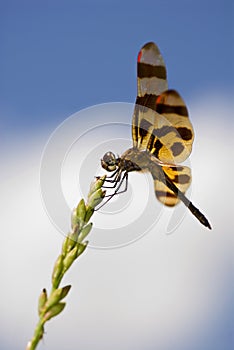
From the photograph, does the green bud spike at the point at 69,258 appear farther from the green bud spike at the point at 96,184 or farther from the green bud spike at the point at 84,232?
the green bud spike at the point at 96,184

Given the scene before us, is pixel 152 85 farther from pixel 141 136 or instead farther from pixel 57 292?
pixel 57 292

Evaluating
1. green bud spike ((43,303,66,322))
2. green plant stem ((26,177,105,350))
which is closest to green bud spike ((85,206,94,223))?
green plant stem ((26,177,105,350))

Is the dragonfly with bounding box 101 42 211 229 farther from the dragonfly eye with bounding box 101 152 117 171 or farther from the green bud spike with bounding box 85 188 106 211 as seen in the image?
the green bud spike with bounding box 85 188 106 211

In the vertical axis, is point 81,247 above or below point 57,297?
above

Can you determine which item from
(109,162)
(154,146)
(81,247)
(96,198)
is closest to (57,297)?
(81,247)

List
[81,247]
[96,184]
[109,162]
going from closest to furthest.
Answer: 1. [81,247]
2. [96,184]
3. [109,162]

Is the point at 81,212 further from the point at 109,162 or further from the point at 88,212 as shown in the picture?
the point at 109,162

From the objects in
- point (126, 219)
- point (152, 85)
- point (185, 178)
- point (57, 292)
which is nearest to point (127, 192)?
point (126, 219)
